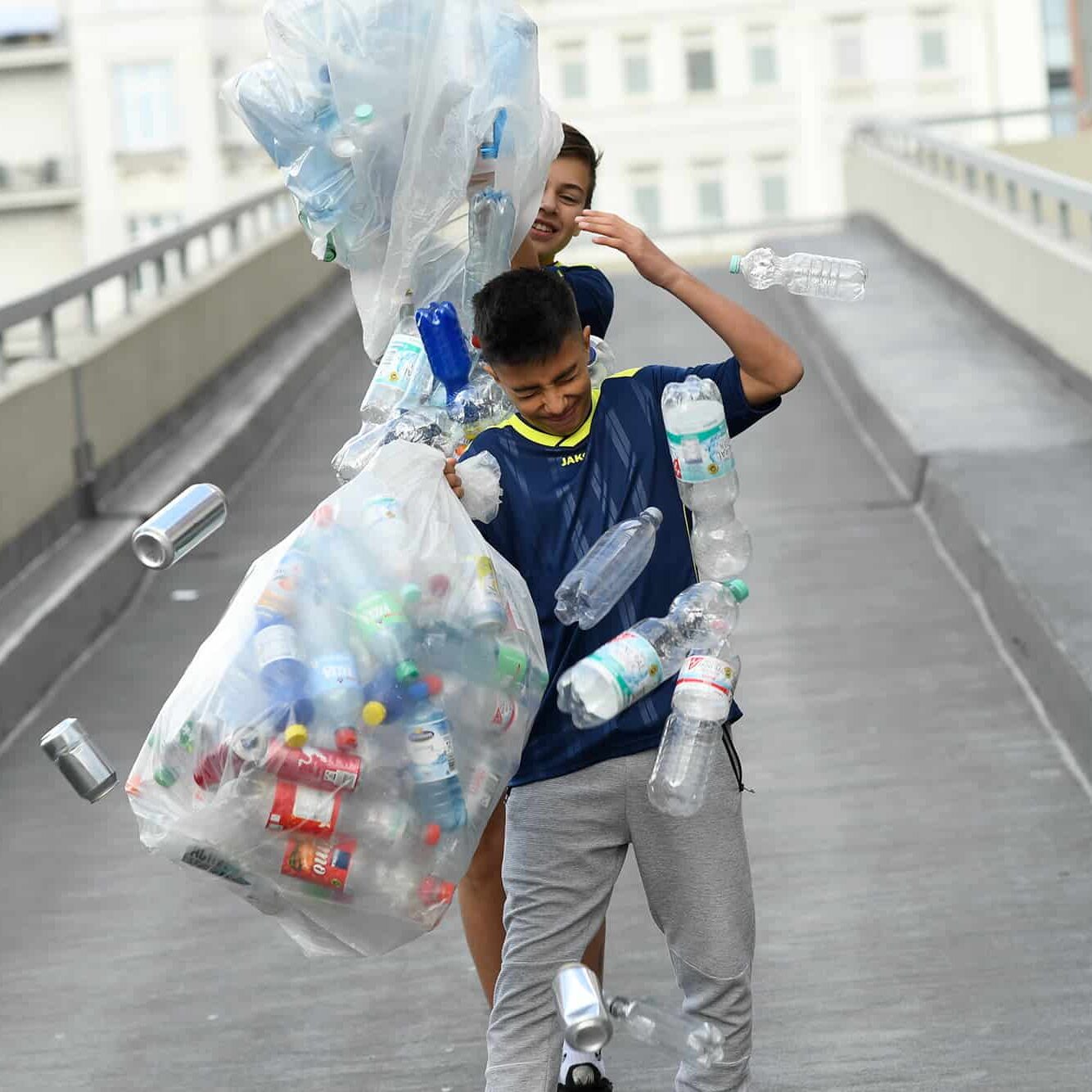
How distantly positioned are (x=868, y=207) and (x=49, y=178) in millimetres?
46018

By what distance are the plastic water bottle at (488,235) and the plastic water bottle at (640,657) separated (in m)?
0.97

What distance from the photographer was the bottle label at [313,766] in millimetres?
3744

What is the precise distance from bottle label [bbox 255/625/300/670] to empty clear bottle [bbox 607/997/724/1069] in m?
1.06

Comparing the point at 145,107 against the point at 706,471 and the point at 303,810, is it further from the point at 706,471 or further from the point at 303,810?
the point at 303,810

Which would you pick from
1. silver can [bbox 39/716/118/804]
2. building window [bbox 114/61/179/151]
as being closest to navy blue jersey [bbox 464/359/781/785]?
silver can [bbox 39/716/118/804]

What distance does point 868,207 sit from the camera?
78.3ft

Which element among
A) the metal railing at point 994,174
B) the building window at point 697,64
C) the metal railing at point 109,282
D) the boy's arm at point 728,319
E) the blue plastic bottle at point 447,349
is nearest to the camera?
the boy's arm at point 728,319

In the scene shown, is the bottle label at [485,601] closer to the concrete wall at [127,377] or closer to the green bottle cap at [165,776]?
the green bottle cap at [165,776]

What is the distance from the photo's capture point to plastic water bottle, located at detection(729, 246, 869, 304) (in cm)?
457

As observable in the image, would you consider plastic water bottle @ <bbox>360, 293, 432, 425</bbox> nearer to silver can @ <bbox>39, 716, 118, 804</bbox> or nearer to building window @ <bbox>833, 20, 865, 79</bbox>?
silver can @ <bbox>39, 716, 118, 804</bbox>

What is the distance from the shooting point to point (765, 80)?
65.2 m

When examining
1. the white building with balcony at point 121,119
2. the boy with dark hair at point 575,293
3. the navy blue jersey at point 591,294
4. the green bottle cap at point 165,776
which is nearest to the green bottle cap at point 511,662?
the green bottle cap at point 165,776

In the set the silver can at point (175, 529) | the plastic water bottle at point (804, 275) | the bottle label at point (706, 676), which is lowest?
the bottle label at point (706, 676)

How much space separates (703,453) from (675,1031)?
117cm
